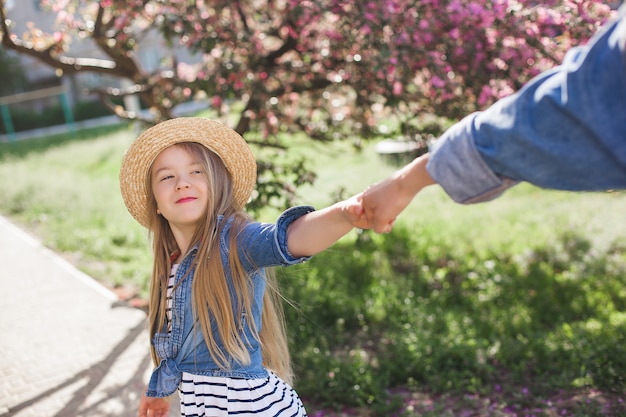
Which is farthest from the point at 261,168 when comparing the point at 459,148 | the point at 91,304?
the point at 459,148

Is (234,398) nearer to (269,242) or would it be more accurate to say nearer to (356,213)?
(269,242)

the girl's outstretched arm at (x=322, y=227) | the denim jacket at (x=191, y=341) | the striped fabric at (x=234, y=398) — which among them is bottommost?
the striped fabric at (x=234, y=398)

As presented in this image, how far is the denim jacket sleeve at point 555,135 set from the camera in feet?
3.44

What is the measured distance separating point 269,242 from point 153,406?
0.95 meters

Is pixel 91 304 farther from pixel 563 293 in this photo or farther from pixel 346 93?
pixel 563 293

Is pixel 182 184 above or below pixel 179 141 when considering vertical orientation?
below

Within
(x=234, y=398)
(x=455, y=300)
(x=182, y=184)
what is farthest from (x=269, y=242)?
(x=455, y=300)

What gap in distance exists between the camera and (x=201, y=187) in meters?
2.07

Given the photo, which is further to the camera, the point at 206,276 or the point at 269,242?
the point at 206,276

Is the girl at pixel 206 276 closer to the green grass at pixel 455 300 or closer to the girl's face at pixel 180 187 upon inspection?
the girl's face at pixel 180 187

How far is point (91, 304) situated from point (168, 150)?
129 inches

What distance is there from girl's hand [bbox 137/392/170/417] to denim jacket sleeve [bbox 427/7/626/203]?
1.51 metres

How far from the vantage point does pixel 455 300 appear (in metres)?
4.72

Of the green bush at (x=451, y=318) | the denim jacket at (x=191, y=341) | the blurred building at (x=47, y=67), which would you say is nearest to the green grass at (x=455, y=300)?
the green bush at (x=451, y=318)
